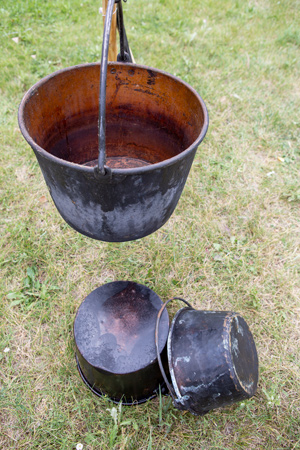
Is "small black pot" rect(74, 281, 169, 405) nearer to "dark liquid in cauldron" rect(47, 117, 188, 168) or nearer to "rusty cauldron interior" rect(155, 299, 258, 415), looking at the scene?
"rusty cauldron interior" rect(155, 299, 258, 415)

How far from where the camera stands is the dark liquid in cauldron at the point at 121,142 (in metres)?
2.20

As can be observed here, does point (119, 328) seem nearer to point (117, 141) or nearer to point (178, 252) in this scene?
point (178, 252)

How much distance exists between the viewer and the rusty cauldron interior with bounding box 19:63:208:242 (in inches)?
52.8

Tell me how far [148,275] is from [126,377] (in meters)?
0.90

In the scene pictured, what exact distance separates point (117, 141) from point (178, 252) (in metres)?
1.06

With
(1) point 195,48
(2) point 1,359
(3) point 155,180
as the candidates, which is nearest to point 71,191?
(3) point 155,180

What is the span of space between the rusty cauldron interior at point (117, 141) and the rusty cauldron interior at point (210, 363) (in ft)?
2.07

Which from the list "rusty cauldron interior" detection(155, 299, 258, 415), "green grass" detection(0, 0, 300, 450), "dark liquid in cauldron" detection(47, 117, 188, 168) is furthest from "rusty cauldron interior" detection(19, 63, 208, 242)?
"green grass" detection(0, 0, 300, 450)

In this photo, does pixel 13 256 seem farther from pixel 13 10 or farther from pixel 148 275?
pixel 13 10

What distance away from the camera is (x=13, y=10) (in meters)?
5.14

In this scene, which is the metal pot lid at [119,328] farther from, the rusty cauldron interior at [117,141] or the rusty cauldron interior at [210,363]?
the rusty cauldron interior at [117,141]

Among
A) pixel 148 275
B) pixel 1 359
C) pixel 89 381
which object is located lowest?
pixel 1 359

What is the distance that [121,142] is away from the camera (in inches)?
97.7

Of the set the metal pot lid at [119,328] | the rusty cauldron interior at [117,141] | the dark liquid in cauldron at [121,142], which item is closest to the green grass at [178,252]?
the metal pot lid at [119,328]
